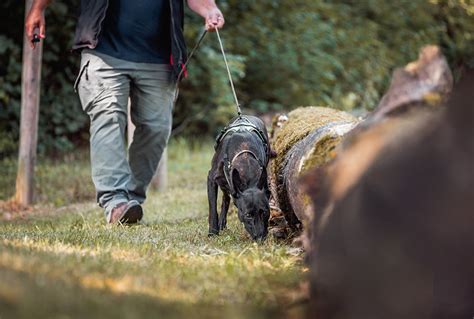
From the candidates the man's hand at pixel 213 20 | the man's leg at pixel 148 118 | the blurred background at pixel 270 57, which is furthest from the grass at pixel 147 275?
the blurred background at pixel 270 57

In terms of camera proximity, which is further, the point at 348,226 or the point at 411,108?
the point at 411,108

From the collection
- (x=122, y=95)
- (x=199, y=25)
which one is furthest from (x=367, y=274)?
(x=199, y=25)

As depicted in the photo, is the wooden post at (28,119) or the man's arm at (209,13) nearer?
the man's arm at (209,13)

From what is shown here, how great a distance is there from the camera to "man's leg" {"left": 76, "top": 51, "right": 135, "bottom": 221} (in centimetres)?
673

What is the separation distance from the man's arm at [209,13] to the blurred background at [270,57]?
4747mm

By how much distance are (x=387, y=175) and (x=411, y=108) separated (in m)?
0.47

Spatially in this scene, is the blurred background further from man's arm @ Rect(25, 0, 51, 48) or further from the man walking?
man's arm @ Rect(25, 0, 51, 48)

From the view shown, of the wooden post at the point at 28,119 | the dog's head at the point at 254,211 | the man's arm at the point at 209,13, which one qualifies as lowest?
the wooden post at the point at 28,119

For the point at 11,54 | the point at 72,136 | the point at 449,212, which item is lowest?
the point at 72,136

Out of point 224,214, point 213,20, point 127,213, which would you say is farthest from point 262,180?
point 213,20

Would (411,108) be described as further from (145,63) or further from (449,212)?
(145,63)

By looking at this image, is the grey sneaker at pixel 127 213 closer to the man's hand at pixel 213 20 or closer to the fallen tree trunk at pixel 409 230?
the man's hand at pixel 213 20

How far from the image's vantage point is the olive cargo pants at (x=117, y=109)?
6.75 m

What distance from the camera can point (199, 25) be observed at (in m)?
14.0
